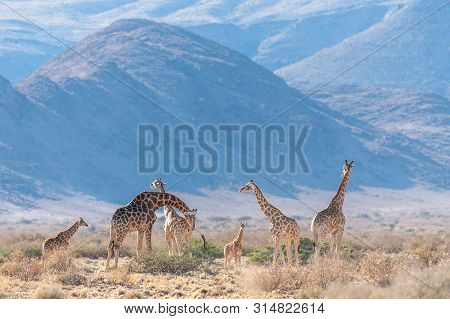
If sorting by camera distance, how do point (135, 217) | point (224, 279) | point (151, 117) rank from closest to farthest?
point (224, 279) → point (135, 217) → point (151, 117)

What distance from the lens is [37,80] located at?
5610 inches

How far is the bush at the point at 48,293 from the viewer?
19578 millimetres

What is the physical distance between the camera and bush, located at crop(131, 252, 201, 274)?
2316 cm

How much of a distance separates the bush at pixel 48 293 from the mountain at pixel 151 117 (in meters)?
90.1

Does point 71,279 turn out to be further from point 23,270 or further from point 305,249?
point 305,249

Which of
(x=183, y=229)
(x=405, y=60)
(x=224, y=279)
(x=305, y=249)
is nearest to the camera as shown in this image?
(x=224, y=279)

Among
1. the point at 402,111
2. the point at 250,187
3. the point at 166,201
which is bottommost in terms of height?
the point at 166,201

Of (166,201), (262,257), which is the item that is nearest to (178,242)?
(166,201)

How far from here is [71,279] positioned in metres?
21.7

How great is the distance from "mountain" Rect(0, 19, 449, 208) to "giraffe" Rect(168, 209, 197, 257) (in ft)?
279

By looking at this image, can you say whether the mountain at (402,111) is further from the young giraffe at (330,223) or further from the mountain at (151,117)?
the young giraffe at (330,223)

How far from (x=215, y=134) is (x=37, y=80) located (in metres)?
25.4

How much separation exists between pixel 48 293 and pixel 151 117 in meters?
116

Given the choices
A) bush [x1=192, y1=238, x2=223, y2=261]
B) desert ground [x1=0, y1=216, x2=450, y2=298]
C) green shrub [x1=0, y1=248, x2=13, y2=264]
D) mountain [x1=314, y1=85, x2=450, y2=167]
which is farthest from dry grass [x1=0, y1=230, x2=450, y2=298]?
mountain [x1=314, y1=85, x2=450, y2=167]
